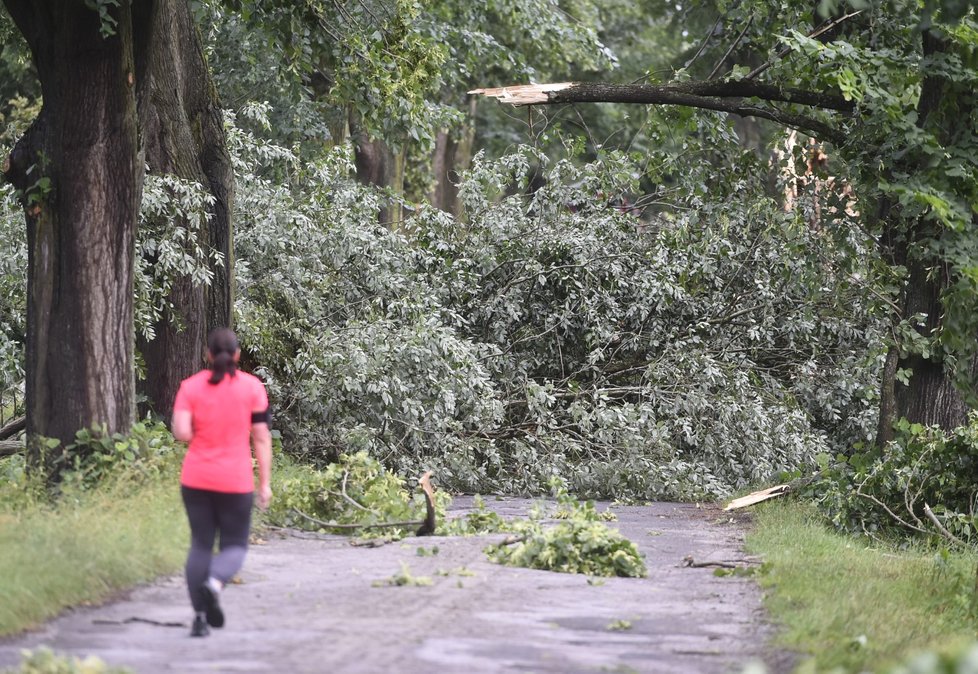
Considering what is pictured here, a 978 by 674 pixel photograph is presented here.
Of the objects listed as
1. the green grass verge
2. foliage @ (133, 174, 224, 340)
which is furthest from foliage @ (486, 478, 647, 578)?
foliage @ (133, 174, 224, 340)

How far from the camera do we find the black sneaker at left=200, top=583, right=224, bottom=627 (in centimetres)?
691

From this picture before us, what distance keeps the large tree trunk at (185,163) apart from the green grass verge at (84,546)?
4191mm

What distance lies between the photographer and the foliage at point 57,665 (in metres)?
5.72

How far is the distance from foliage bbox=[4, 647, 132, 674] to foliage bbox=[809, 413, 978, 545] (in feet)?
31.4

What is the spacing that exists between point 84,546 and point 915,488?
28.6 ft

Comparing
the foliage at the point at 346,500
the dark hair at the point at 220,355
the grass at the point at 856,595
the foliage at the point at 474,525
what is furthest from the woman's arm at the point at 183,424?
the foliage at the point at 474,525

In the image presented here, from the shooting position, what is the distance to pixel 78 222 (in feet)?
37.0

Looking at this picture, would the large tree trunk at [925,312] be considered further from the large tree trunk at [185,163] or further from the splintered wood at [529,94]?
the large tree trunk at [185,163]

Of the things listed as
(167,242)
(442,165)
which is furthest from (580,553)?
(442,165)

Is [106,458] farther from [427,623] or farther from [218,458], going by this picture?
[427,623]

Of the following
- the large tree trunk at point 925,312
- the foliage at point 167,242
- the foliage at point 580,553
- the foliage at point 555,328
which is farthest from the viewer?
the foliage at point 555,328

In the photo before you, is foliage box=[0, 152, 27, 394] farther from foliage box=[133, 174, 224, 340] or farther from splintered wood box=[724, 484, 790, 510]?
splintered wood box=[724, 484, 790, 510]

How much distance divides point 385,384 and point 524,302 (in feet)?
12.5

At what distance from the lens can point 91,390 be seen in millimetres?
11258
